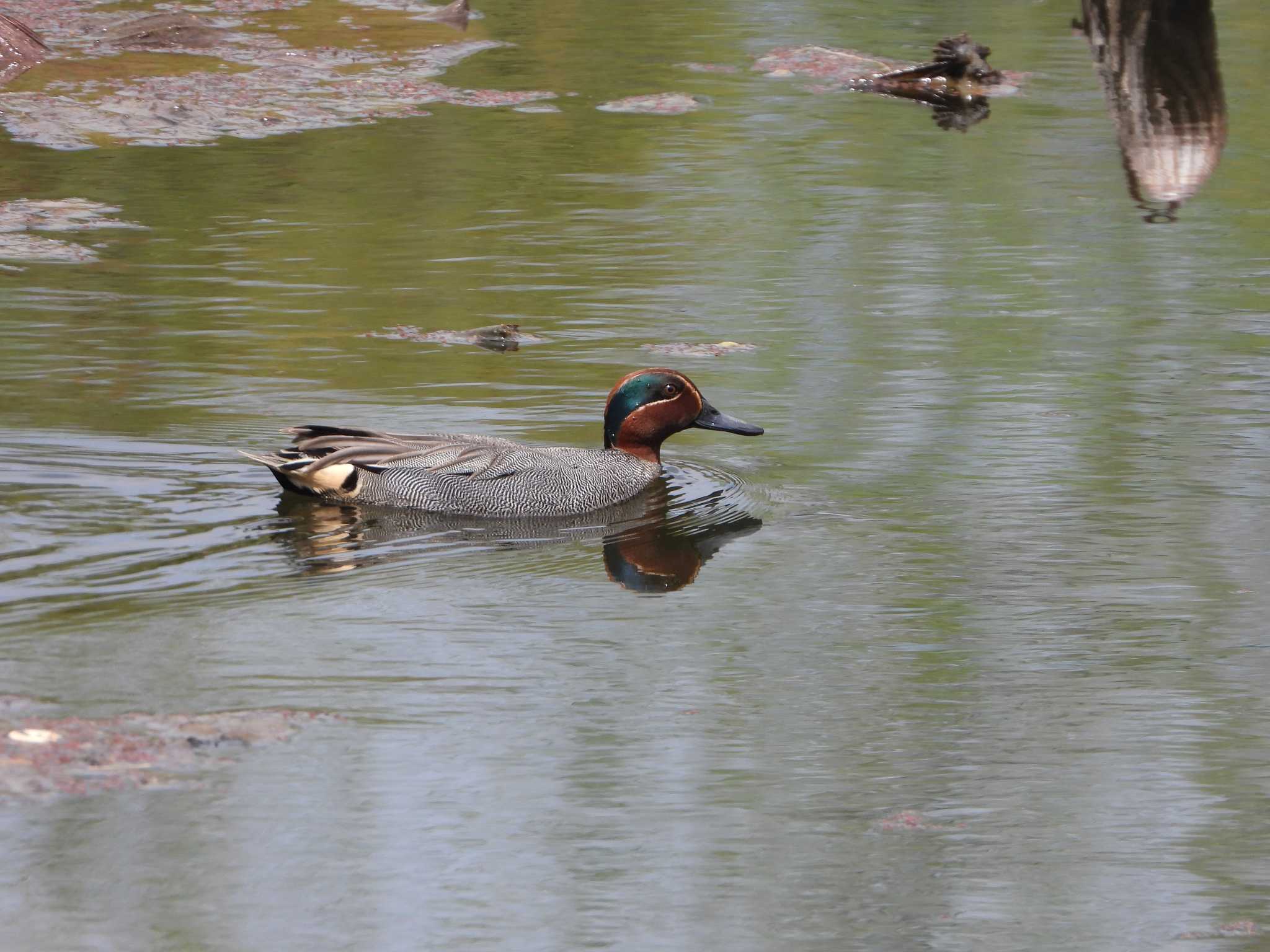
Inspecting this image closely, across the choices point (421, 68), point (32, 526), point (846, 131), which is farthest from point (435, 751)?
point (421, 68)

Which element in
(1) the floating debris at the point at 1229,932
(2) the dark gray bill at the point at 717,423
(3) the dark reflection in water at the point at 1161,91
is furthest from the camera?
(3) the dark reflection in water at the point at 1161,91

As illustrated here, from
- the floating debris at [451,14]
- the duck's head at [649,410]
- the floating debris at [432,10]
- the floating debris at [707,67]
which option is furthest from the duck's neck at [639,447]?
the floating debris at [451,14]

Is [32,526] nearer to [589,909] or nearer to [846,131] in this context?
[589,909]

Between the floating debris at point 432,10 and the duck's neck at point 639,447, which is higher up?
the floating debris at point 432,10

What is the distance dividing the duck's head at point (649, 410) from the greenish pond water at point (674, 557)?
24 centimetres

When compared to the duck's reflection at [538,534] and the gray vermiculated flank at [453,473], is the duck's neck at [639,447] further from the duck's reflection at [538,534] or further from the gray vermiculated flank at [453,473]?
the gray vermiculated flank at [453,473]

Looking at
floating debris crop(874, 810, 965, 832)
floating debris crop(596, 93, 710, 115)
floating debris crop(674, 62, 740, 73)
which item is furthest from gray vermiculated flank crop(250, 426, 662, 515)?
floating debris crop(674, 62, 740, 73)

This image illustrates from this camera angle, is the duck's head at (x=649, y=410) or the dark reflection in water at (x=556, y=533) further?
the duck's head at (x=649, y=410)

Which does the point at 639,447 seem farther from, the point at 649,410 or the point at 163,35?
the point at 163,35

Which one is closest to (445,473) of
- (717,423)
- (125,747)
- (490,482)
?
(490,482)

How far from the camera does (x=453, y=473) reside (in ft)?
26.3

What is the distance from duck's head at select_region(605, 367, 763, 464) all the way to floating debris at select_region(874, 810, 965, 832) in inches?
140

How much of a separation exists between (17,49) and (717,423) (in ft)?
33.6

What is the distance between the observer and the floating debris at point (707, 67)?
56.1ft
